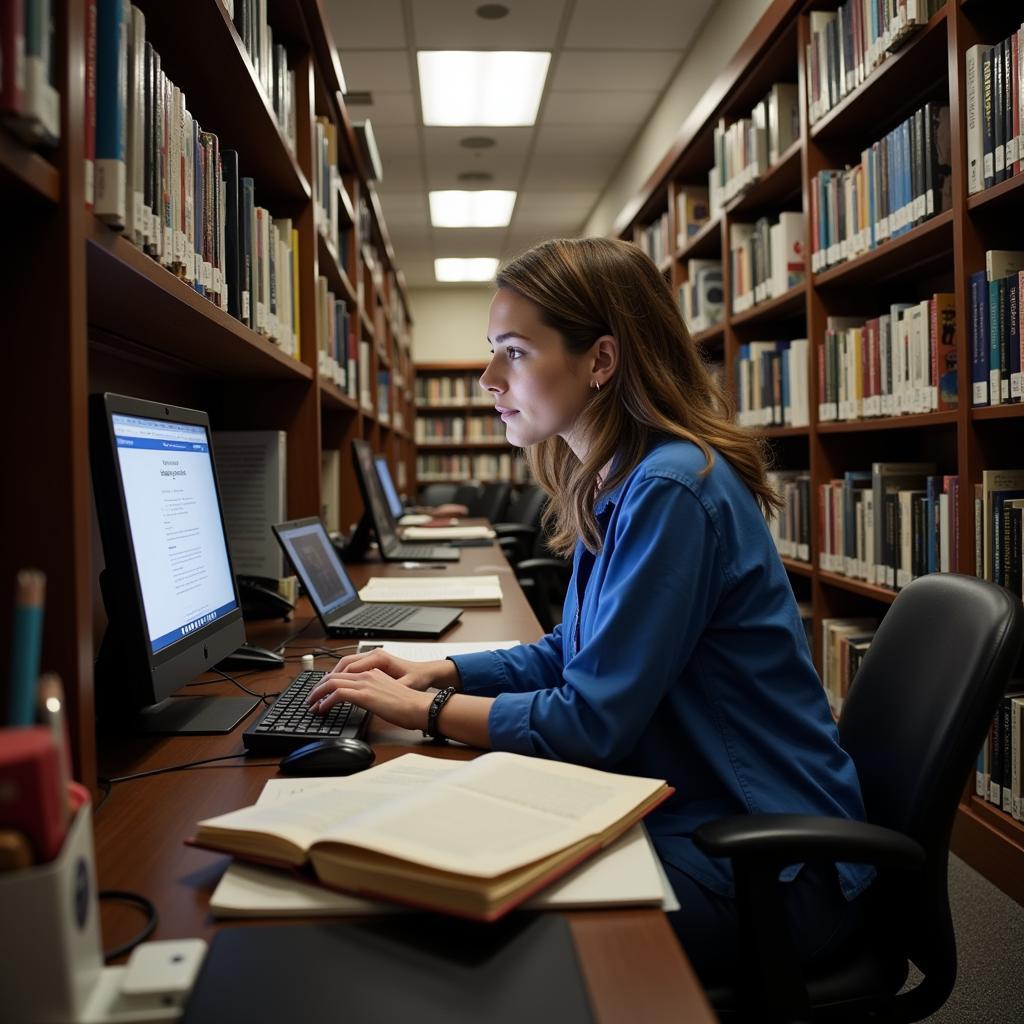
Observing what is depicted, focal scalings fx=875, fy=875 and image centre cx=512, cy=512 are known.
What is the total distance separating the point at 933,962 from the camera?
914 millimetres

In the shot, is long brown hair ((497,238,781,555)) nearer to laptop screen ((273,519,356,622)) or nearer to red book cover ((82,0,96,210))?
red book cover ((82,0,96,210))

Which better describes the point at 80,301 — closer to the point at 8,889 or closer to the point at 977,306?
the point at 8,889

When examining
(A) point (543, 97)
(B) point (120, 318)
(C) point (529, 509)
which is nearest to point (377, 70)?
(A) point (543, 97)

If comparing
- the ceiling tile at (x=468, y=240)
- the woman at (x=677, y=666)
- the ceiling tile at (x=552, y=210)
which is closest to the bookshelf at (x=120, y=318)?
the woman at (x=677, y=666)

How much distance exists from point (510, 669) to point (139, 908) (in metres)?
0.64

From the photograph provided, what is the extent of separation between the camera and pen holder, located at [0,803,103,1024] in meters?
0.47

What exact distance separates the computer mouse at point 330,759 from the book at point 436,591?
3.57ft

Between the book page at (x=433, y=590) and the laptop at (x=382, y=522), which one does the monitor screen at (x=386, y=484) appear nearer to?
the laptop at (x=382, y=522)

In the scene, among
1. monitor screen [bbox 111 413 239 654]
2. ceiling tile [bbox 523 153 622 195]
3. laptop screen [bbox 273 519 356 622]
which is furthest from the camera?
ceiling tile [bbox 523 153 622 195]

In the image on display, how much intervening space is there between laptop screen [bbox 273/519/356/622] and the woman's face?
583 millimetres

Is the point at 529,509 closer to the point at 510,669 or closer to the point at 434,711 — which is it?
the point at 510,669

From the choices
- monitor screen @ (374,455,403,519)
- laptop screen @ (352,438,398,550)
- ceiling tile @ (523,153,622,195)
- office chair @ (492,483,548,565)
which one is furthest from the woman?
ceiling tile @ (523,153,622,195)

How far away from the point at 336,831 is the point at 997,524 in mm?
1674

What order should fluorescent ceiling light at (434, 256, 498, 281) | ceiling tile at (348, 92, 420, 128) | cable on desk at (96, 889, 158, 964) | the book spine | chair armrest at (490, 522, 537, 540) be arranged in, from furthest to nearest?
fluorescent ceiling light at (434, 256, 498, 281) → ceiling tile at (348, 92, 420, 128) → chair armrest at (490, 522, 537, 540) → the book spine → cable on desk at (96, 889, 158, 964)
